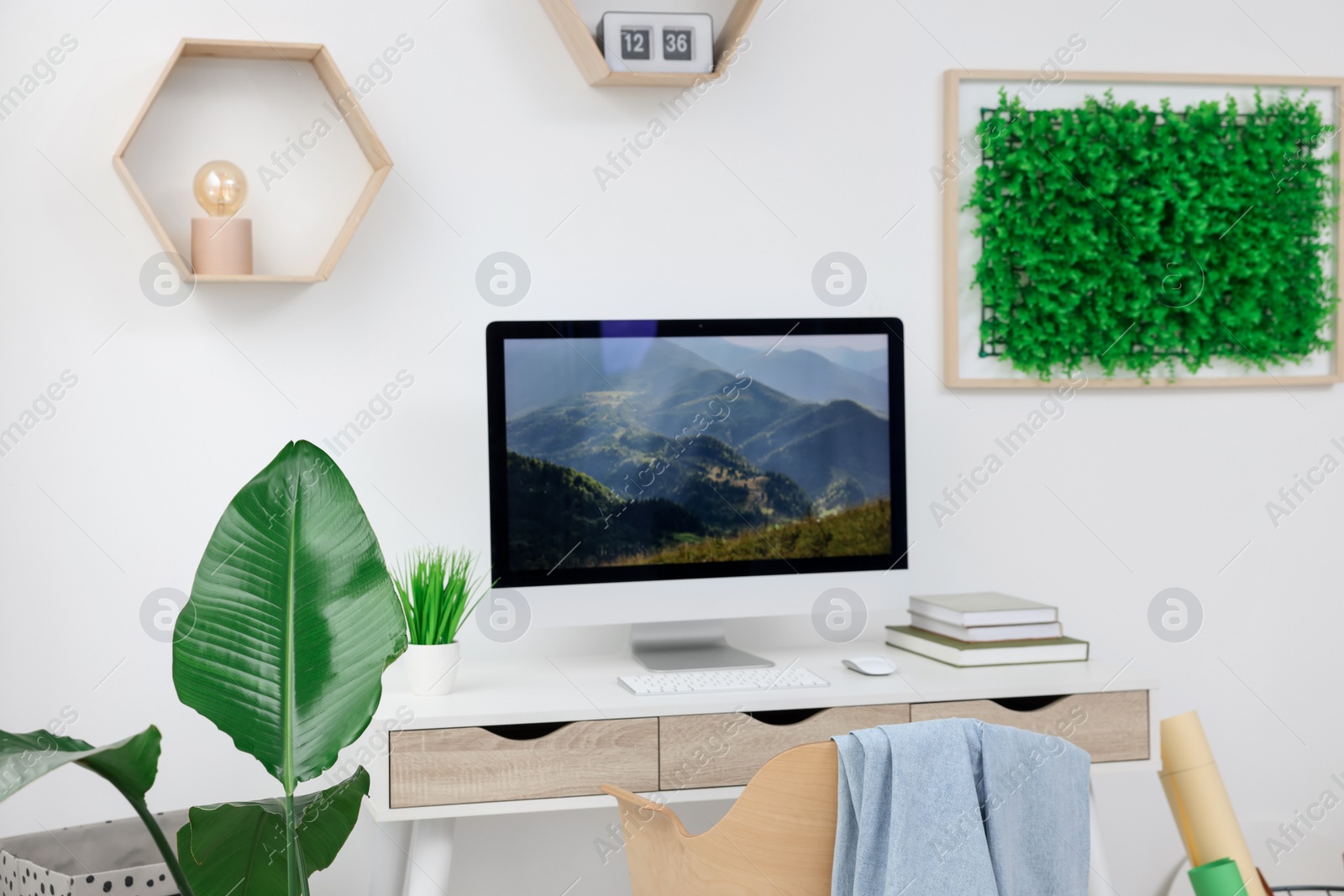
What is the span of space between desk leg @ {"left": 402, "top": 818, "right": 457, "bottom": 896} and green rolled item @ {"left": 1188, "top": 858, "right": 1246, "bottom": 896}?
133cm

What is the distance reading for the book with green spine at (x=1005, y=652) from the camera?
6.90 feet

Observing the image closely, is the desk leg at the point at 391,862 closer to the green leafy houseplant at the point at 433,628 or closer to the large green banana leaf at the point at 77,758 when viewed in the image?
the green leafy houseplant at the point at 433,628

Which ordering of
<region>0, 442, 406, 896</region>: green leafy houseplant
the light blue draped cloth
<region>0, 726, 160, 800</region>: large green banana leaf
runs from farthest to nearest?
1. the light blue draped cloth
2. <region>0, 442, 406, 896</region>: green leafy houseplant
3. <region>0, 726, 160, 800</region>: large green banana leaf

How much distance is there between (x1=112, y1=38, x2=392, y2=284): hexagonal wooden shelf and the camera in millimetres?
2088

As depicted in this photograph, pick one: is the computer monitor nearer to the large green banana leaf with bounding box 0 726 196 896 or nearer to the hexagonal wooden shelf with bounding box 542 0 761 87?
the hexagonal wooden shelf with bounding box 542 0 761 87

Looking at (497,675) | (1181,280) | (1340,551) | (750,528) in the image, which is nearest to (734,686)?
(750,528)

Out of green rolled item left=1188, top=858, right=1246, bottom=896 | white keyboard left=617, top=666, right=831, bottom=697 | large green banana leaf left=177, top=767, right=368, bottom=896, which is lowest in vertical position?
green rolled item left=1188, top=858, right=1246, bottom=896

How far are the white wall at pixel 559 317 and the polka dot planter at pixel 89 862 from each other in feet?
0.64

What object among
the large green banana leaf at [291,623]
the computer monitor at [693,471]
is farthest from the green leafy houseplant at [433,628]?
the large green banana leaf at [291,623]

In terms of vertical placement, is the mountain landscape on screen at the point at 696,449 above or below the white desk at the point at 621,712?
above

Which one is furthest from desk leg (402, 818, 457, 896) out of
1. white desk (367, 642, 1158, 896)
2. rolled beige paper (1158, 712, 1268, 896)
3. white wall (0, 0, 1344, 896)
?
rolled beige paper (1158, 712, 1268, 896)

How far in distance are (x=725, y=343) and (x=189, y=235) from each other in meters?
1.07

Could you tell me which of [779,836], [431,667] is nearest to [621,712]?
[431,667]

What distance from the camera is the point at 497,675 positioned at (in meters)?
2.13
